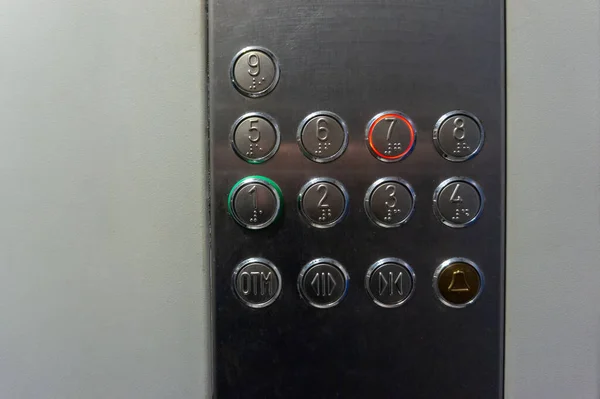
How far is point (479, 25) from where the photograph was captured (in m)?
0.51

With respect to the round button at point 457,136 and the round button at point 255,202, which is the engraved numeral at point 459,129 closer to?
the round button at point 457,136

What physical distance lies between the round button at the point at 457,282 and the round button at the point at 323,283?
10 cm

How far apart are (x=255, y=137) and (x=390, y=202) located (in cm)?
16

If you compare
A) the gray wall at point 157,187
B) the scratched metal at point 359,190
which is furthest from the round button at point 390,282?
the gray wall at point 157,187

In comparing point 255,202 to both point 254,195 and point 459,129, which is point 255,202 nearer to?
point 254,195

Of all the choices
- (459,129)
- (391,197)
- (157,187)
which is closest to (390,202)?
→ (391,197)

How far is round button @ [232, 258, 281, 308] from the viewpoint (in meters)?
0.52

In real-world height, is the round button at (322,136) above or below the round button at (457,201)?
above

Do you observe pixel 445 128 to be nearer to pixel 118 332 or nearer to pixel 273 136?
pixel 273 136

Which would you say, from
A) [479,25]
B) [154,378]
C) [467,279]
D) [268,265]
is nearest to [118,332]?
[154,378]

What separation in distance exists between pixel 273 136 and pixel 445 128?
184 millimetres

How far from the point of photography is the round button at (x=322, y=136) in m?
0.51

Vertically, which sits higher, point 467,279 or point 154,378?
point 467,279

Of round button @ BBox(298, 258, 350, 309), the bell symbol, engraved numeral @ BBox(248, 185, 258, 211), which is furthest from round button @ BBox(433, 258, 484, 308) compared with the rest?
engraved numeral @ BBox(248, 185, 258, 211)
